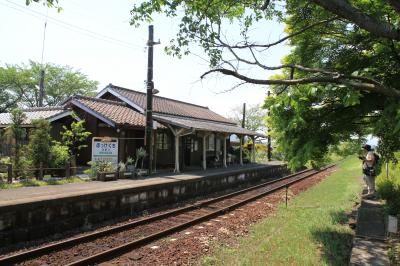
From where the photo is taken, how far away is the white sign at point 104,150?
15133mm

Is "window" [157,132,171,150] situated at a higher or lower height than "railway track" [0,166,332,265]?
higher

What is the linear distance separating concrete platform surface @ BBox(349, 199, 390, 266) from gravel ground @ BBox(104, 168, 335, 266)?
2.64m

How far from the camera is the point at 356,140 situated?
30.4ft

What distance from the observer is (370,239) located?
6.98 m

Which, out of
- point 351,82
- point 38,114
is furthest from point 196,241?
point 38,114

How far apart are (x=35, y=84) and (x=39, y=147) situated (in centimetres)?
3212

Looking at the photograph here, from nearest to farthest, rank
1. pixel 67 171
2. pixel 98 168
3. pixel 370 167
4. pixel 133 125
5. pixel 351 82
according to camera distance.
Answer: pixel 351 82 < pixel 370 167 < pixel 67 171 < pixel 98 168 < pixel 133 125

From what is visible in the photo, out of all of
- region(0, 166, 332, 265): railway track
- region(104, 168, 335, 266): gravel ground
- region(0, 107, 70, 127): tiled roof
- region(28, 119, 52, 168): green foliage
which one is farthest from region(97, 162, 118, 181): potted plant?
region(104, 168, 335, 266): gravel ground

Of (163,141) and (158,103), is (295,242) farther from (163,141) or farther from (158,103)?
(158,103)

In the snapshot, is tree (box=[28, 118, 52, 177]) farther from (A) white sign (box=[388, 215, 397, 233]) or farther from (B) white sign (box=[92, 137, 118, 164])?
(A) white sign (box=[388, 215, 397, 233])

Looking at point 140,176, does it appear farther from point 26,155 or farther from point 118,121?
point 26,155

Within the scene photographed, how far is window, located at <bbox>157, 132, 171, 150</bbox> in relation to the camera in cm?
2131

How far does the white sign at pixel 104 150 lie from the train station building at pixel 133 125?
0.77 feet

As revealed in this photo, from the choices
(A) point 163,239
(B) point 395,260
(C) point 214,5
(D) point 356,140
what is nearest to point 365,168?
(D) point 356,140
